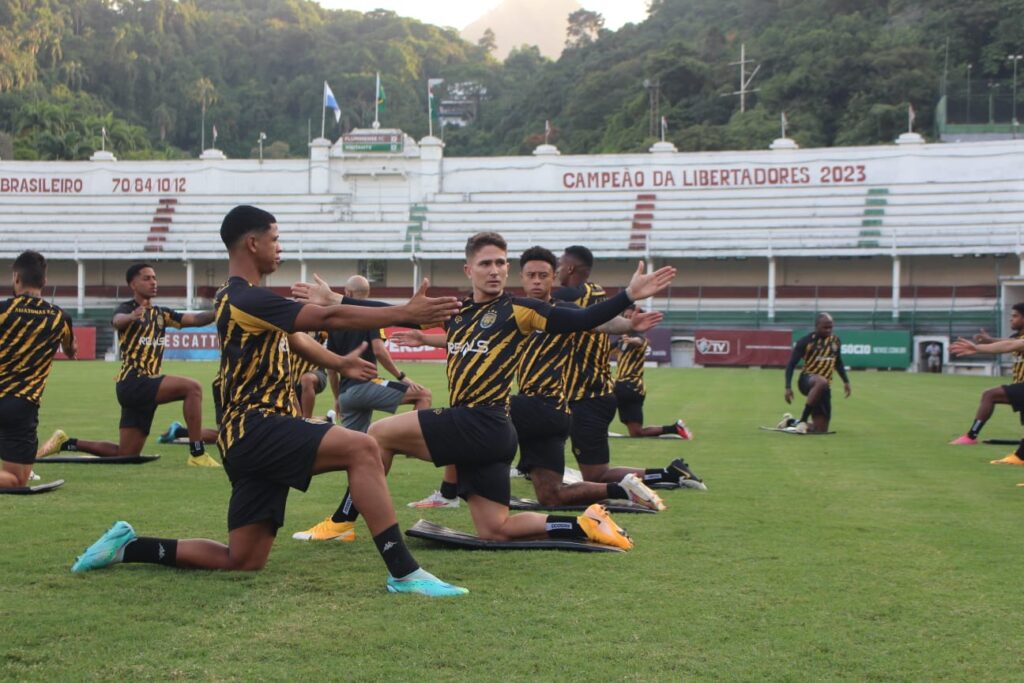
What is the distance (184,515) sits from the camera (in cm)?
816

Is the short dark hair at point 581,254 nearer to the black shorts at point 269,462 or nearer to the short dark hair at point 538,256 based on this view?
the short dark hair at point 538,256

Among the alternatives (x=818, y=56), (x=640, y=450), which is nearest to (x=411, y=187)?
(x=818, y=56)

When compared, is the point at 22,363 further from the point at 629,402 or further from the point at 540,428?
the point at 629,402

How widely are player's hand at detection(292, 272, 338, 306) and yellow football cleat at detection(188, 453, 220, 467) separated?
4.73m

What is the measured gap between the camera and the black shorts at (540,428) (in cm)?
815

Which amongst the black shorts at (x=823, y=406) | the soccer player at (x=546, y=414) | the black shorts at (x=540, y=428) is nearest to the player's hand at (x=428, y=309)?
the soccer player at (x=546, y=414)

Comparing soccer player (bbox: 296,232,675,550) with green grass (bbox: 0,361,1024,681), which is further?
soccer player (bbox: 296,232,675,550)

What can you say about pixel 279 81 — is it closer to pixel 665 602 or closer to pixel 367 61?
A: pixel 367 61

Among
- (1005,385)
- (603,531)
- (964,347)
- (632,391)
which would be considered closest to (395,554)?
(603,531)

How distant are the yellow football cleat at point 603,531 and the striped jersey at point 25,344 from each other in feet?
16.3

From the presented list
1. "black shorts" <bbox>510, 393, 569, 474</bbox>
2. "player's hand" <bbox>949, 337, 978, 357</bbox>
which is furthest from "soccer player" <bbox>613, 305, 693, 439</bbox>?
"black shorts" <bbox>510, 393, 569, 474</bbox>

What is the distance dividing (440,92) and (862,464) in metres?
121

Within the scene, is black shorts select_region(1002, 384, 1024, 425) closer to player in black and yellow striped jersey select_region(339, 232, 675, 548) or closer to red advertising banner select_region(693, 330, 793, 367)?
player in black and yellow striped jersey select_region(339, 232, 675, 548)

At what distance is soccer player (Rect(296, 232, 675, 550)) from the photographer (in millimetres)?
6590
